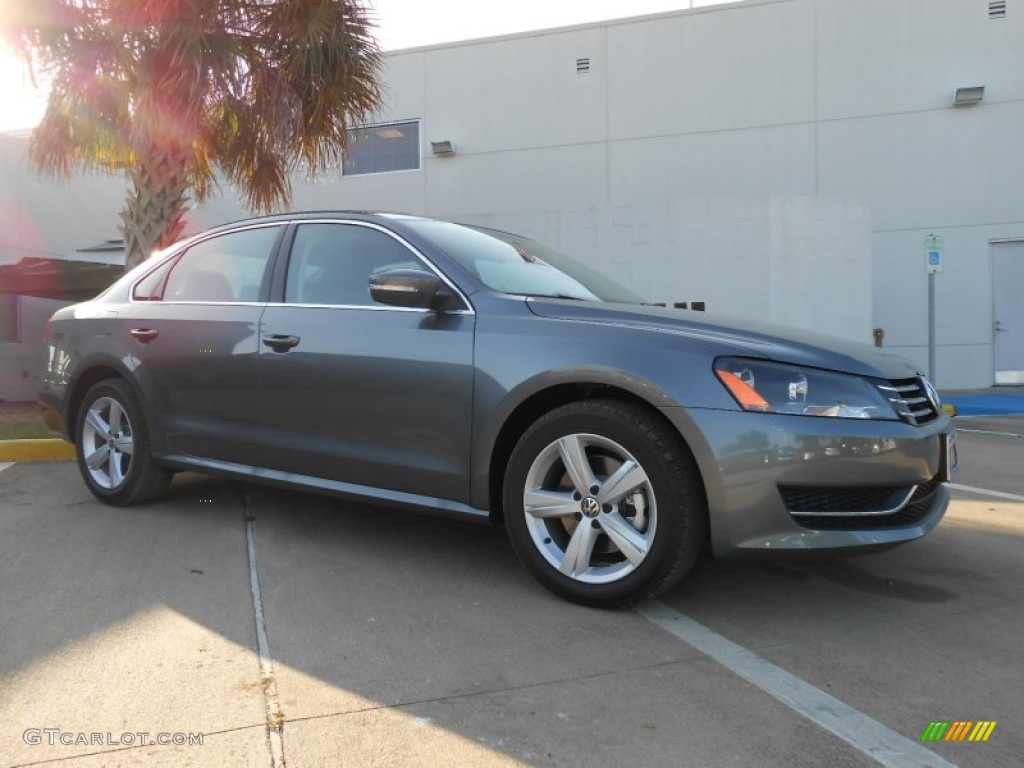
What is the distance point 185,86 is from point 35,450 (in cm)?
386

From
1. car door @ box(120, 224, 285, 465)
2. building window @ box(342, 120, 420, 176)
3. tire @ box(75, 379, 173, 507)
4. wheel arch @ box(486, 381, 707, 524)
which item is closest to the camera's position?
wheel arch @ box(486, 381, 707, 524)

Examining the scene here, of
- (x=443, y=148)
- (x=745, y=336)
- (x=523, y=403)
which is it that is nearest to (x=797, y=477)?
(x=745, y=336)

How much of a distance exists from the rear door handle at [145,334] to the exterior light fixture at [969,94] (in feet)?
49.6

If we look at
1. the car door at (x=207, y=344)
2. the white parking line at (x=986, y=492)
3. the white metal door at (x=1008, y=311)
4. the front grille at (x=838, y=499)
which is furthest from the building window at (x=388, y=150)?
the front grille at (x=838, y=499)

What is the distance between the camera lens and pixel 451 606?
129 inches

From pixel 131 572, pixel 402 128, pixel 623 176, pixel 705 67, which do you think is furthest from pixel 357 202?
pixel 131 572

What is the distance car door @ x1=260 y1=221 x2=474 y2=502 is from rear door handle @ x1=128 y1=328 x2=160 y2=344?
0.92m

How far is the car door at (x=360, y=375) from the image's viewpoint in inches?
136

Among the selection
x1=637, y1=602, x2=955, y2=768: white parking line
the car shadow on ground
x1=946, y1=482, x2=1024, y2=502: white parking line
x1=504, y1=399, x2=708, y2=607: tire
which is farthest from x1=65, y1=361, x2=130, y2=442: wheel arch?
x1=946, y1=482, x2=1024, y2=502: white parking line

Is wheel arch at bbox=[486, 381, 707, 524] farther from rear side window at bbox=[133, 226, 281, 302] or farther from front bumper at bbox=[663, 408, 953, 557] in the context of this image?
rear side window at bbox=[133, 226, 281, 302]

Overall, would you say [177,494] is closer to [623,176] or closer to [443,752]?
[443,752]

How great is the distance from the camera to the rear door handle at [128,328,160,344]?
4574 millimetres

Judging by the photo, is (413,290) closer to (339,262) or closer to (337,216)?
(339,262)

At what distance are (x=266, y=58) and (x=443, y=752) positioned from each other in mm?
8108
